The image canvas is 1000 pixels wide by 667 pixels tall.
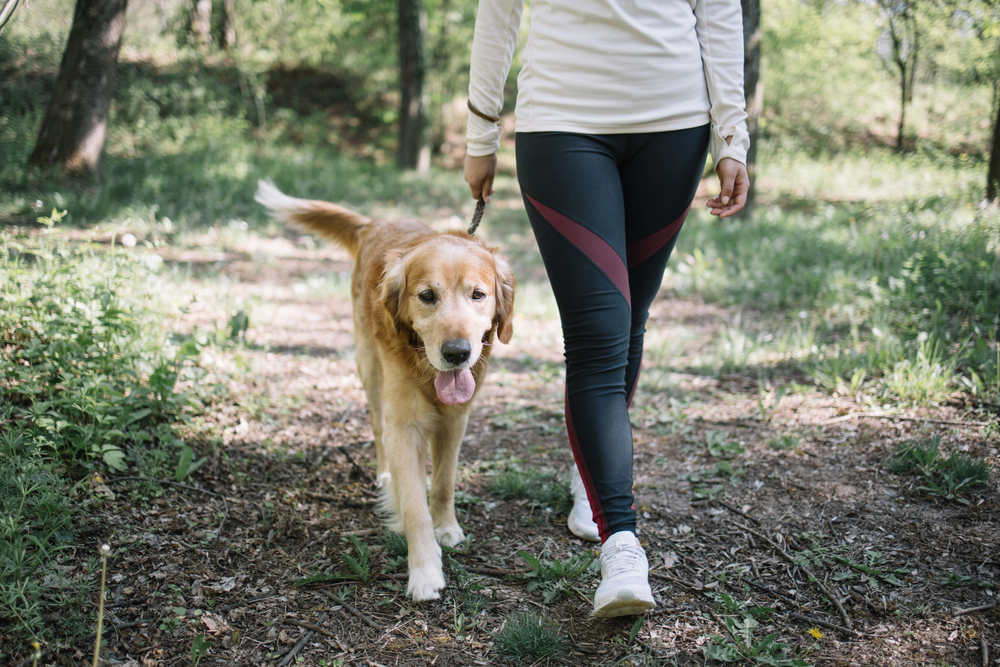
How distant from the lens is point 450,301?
212cm

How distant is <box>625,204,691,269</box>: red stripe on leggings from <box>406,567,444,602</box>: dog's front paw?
1.22 meters

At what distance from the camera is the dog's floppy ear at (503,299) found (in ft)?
7.57

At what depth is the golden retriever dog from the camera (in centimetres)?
204

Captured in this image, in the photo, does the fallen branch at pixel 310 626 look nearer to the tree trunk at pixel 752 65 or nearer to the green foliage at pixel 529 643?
the green foliage at pixel 529 643

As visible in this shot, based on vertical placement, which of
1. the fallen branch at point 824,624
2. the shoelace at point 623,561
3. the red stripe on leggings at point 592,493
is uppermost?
the red stripe on leggings at point 592,493

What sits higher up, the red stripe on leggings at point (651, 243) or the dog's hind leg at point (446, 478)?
the red stripe on leggings at point (651, 243)

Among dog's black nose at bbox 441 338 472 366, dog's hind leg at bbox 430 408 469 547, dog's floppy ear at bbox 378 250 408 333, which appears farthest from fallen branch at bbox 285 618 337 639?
dog's floppy ear at bbox 378 250 408 333

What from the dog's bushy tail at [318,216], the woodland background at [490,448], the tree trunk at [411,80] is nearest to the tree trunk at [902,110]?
the woodland background at [490,448]

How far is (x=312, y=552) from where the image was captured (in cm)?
219

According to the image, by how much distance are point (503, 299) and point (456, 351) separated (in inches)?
16.9

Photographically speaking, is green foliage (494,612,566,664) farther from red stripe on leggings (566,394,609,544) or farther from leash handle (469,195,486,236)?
leash handle (469,195,486,236)

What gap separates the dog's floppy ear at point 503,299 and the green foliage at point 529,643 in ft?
3.26

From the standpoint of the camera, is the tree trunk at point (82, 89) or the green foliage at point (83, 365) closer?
the green foliage at point (83, 365)

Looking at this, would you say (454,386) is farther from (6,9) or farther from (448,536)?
(6,9)
